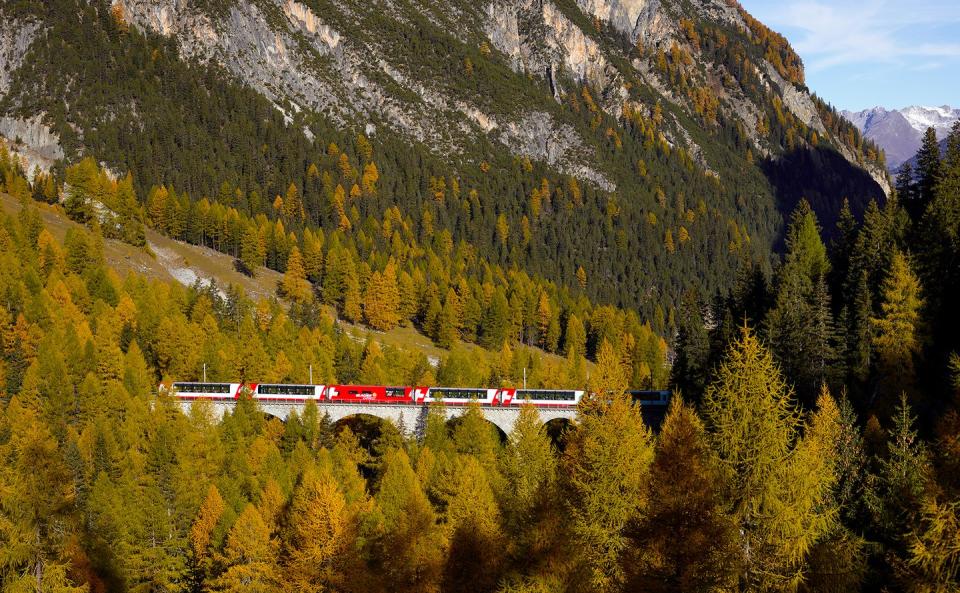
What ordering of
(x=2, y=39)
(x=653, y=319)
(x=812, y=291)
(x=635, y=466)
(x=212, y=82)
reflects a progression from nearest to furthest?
(x=635, y=466)
(x=812, y=291)
(x=653, y=319)
(x=2, y=39)
(x=212, y=82)

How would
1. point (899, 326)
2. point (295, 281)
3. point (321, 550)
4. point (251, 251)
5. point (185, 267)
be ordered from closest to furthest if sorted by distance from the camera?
point (321, 550), point (899, 326), point (185, 267), point (295, 281), point (251, 251)

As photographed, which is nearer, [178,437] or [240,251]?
[178,437]

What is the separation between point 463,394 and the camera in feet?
255

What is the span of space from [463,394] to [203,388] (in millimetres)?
24446

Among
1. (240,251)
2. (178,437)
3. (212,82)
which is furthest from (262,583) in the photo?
(212,82)

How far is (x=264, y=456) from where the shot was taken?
63.7 metres

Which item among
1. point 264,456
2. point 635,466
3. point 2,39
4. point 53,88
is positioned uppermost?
point 2,39

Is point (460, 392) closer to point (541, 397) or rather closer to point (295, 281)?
point (541, 397)

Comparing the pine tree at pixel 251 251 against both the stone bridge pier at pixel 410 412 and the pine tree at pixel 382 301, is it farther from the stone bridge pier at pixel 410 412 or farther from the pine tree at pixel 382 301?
the stone bridge pier at pixel 410 412

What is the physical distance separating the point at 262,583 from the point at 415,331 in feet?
277

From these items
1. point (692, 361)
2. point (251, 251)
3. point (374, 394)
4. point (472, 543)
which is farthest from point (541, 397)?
point (251, 251)

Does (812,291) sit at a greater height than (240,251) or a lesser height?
lesser

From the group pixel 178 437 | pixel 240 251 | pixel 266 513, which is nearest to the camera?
pixel 266 513

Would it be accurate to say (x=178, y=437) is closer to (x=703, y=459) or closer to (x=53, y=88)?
(x=703, y=459)
